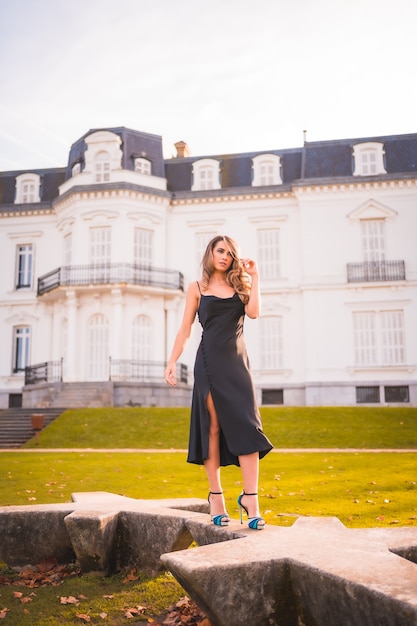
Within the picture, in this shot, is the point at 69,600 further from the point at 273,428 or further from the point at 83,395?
the point at 83,395

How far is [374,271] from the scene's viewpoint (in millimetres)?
25719

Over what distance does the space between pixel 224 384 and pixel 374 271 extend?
22.9 metres

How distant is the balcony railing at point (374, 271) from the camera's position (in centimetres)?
2553

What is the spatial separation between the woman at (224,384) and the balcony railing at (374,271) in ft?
72.7

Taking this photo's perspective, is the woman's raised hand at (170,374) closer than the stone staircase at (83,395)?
Yes

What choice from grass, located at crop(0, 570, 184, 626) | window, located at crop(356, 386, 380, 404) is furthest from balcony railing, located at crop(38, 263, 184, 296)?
grass, located at crop(0, 570, 184, 626)

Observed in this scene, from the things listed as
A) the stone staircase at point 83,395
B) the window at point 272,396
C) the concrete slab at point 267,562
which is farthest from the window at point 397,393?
the concrete slab at point 267,562

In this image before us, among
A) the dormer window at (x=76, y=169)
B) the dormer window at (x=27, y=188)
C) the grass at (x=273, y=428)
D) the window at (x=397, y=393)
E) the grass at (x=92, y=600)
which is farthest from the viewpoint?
the dormer window at (x=27, y=188)

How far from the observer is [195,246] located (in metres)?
27.4

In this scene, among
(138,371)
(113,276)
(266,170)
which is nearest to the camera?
(138,371)

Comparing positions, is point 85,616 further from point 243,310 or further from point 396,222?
point 396,222

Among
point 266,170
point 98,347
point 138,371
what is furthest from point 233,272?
point 266,170

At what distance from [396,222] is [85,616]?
975 inches

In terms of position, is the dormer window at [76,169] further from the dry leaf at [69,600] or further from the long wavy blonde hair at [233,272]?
the dry leaf at [69,600]
